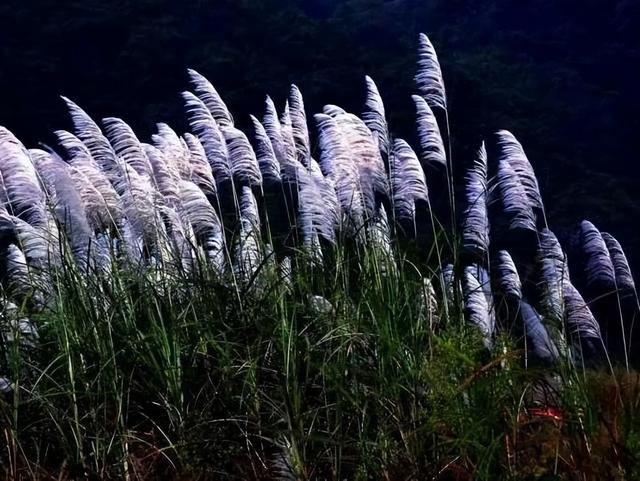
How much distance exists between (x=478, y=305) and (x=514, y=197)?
0.47m

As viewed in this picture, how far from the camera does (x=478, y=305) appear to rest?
4148 mm

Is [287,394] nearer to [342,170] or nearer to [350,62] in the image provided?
[342,170]

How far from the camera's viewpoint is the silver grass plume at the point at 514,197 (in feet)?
14.1

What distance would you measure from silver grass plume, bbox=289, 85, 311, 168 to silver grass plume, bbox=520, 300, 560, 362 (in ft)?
3.77

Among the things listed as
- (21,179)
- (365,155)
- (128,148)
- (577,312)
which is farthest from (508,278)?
(21,179)

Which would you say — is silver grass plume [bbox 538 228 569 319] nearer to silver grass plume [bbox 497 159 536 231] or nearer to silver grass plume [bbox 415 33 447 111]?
silver grass plume [bbox 497 159 536 231]

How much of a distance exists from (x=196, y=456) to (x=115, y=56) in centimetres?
1692

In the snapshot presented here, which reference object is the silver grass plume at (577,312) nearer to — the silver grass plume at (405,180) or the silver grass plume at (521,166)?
the silver grass plume at (521,166)

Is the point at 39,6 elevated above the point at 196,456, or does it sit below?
above

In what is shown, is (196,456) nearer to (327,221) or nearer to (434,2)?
(327,221)

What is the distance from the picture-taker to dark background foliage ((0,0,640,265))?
56.0ft

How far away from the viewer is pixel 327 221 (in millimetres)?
4340

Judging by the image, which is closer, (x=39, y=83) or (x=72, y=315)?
(x=72, y=315)

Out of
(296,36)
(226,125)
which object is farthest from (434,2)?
(226,125)
